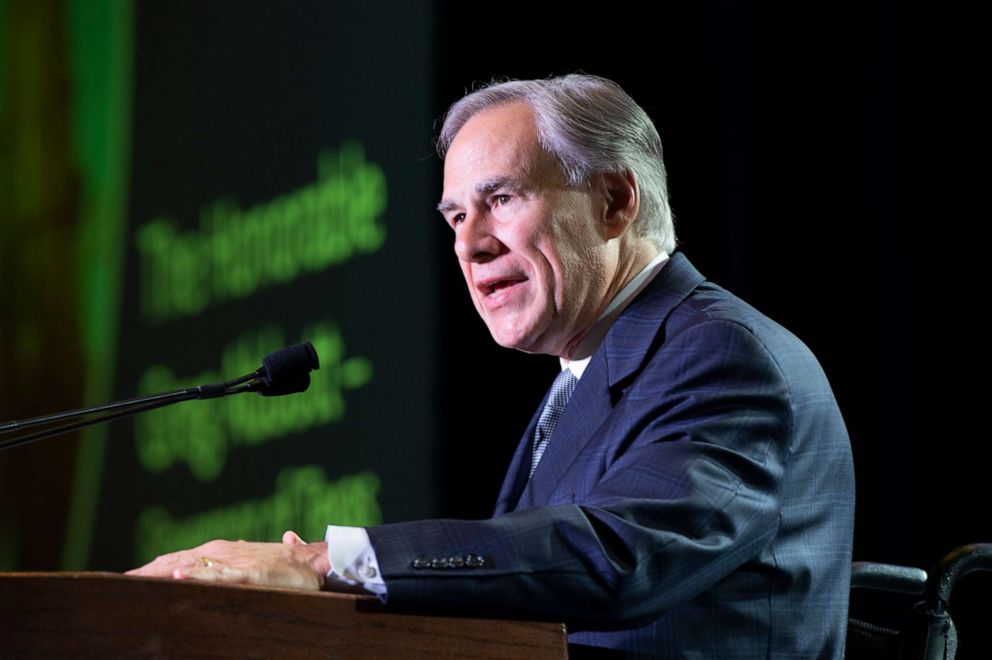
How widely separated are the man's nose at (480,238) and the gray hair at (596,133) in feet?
0.54

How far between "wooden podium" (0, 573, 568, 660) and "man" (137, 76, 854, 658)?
0.17ft

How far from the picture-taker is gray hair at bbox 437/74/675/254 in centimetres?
213

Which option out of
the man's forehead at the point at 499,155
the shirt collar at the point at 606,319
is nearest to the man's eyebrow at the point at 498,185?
the man's forehead at the point at 499,155

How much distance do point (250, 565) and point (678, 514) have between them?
47 centimetres

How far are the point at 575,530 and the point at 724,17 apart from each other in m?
3.04

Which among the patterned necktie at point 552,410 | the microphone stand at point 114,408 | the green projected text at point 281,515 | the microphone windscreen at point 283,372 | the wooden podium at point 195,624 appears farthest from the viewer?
the green projected text at point 281,515

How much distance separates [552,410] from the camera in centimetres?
210

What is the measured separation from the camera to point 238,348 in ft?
11.3

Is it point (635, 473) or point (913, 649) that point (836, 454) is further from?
point (635, 473)

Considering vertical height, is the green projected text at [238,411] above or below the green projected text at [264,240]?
below

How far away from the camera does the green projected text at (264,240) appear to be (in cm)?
335

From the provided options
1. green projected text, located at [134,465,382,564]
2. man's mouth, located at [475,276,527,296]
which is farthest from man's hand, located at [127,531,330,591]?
green projected text, located at [134,465,382,564]

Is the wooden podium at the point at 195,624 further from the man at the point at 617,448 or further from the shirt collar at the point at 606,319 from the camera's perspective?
the shirt collar at the point at 606,319

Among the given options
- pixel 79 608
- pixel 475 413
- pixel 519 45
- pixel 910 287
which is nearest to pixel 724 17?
pixel 519 45
